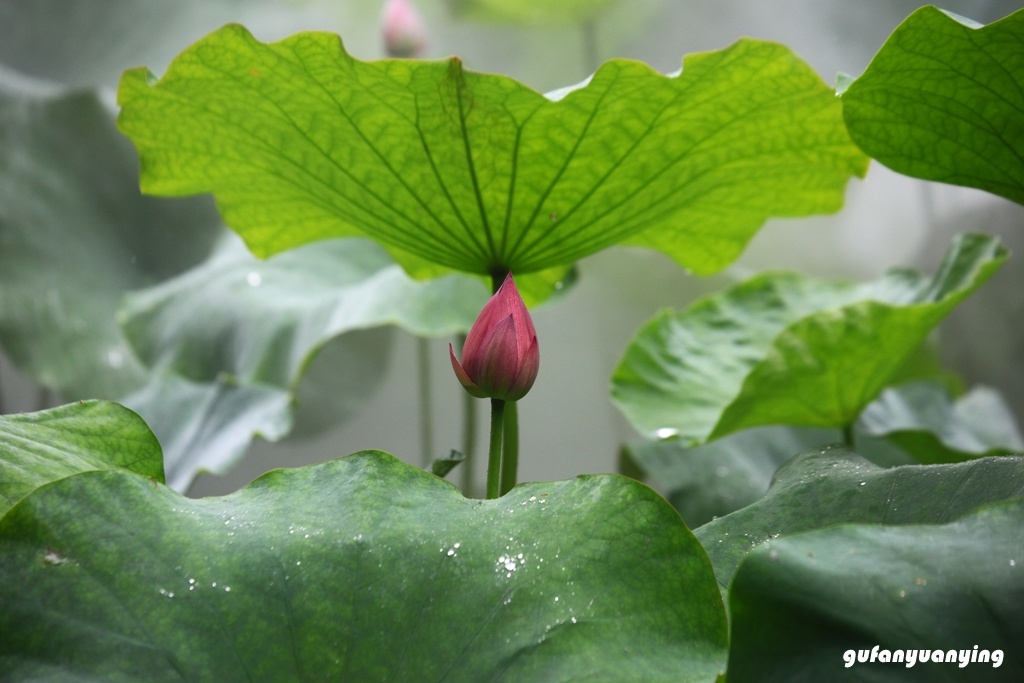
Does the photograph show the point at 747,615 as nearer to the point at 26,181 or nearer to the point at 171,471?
the point at 171,471

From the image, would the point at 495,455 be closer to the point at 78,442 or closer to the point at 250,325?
the point at 78,442

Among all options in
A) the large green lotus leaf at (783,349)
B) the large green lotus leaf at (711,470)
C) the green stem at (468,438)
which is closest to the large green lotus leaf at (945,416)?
the large green lotus leaf at (711,470)

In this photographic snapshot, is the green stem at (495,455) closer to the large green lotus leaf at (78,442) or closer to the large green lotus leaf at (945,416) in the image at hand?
the large green lotus leaf at (78,442)

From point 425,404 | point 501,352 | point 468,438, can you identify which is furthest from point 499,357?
point 425,404

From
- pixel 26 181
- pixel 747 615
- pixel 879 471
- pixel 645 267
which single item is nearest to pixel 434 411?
pixel 645 267

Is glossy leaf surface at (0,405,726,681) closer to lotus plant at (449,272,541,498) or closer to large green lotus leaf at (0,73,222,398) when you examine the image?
lotus plant at (449,272,541,498)

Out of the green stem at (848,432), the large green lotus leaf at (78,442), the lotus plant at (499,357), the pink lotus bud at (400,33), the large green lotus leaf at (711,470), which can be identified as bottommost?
the large green lotus leaf at (711,470)

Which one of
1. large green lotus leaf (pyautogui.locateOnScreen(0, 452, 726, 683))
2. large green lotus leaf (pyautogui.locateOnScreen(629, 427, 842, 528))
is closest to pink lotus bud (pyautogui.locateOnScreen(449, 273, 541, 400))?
large green lotus leaf (pyautogui.locateOnScreen(0, 452, 726, 683))
